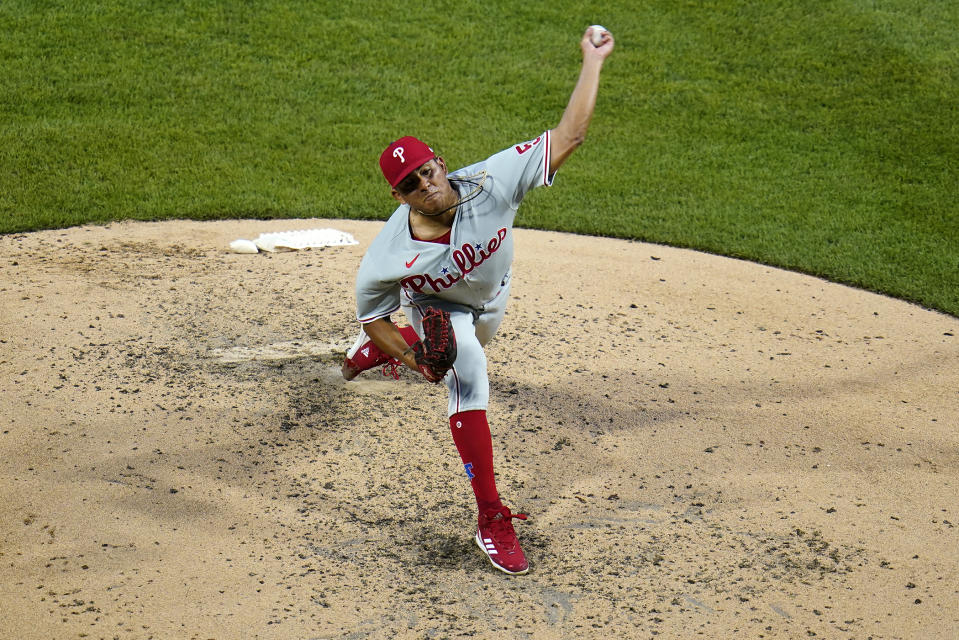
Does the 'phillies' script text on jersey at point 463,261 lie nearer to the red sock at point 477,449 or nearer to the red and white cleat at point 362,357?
the red sock at point 477,449

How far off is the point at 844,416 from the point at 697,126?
4.97 metres

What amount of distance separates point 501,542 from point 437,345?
0.83 m

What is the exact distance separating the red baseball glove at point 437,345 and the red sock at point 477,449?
233 mm

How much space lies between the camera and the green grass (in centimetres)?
777

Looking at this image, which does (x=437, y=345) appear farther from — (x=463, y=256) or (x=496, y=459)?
(x=496, y=459)

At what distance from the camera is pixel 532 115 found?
9.45 meters

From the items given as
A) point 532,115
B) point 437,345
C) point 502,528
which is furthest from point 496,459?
point 532,115

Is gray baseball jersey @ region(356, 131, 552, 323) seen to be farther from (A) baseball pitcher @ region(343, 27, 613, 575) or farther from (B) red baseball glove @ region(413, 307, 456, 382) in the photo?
(B) red baseball glove @ region(413, 307, 456, 382)

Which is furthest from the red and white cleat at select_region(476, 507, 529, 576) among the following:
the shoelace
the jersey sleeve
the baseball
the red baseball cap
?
the baseball

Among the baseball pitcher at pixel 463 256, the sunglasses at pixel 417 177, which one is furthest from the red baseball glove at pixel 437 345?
the sunglasses at pixel 417 177

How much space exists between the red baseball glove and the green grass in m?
3.97

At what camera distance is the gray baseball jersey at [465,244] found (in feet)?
13.1

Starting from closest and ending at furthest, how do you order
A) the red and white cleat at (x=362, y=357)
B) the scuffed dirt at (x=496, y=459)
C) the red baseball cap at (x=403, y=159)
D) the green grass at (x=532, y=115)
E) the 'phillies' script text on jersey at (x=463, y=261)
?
the scuffed dirt at (x=496, y=459), the red baseball cap at (x=403, y=159), the 'phillies' script text on jersey at (x=463, y=261), the red and white cleat at (x=362, y=357), the green grass at (x=532, y=115)

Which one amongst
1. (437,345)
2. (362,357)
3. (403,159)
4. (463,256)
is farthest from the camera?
(362,357)
